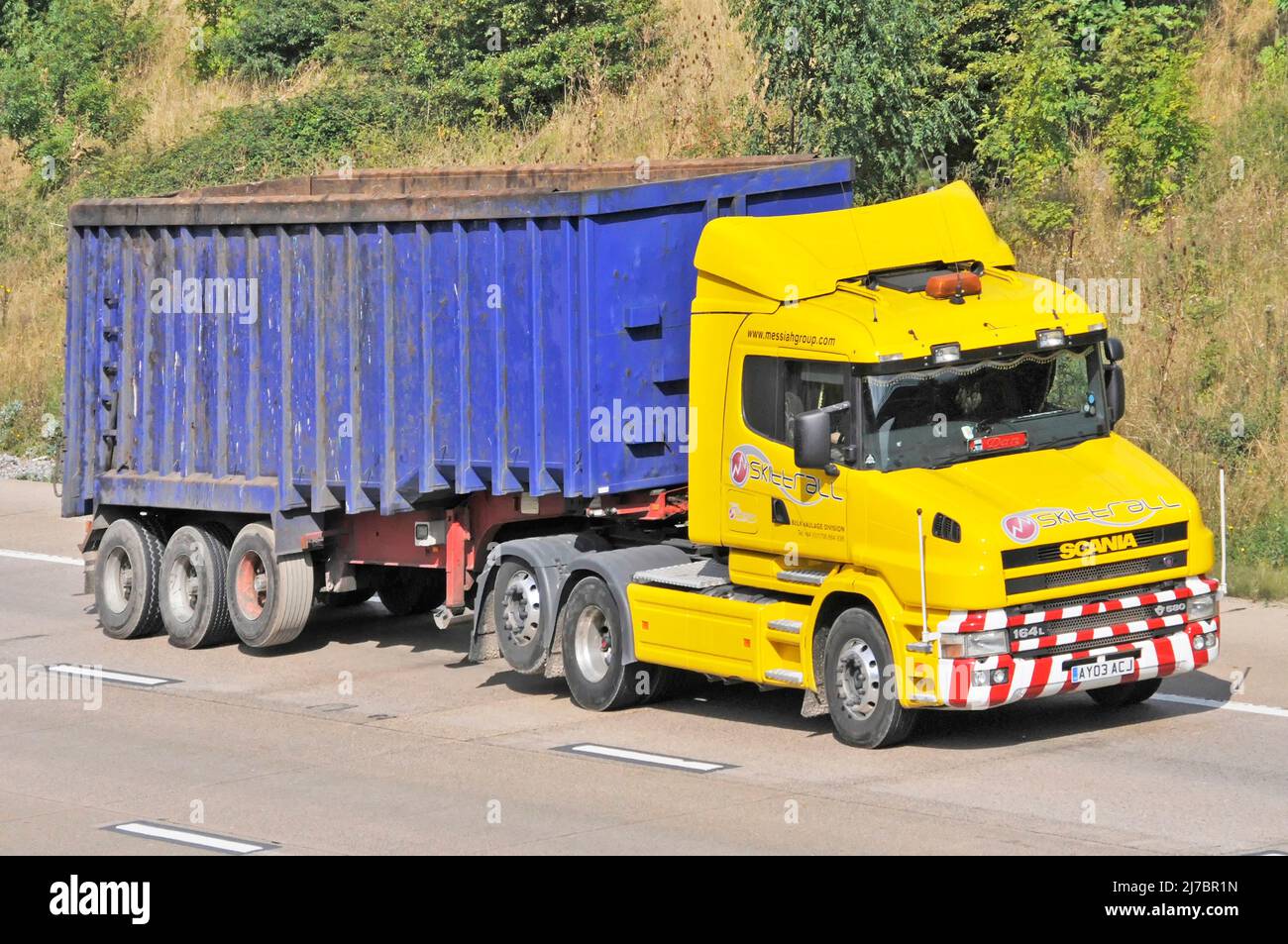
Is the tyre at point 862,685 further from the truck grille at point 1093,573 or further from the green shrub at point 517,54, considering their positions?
the green shrub at point 517,54

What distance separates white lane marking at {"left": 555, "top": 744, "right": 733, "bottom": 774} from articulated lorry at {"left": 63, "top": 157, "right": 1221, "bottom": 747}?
80 cm

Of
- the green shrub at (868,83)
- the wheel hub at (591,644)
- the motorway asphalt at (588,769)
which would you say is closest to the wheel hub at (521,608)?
the wheel hub at (591,644)

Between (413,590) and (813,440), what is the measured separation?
6529 millimetres

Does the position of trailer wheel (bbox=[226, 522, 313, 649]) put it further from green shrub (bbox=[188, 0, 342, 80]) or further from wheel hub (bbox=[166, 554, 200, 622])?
green shrub (bbox=[188, 0, 342, 80])

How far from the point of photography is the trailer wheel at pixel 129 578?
1709cm

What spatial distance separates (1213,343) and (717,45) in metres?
12.5

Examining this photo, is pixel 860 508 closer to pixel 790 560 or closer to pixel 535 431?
pixel 790 560

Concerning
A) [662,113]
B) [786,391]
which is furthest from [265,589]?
[662,113]

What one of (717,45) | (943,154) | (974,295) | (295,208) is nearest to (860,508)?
(974,295)

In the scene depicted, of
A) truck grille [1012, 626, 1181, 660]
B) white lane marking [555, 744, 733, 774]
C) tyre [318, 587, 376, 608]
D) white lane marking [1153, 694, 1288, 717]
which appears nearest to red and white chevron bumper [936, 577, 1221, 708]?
truck grille [1012, 626, 1181, 660]

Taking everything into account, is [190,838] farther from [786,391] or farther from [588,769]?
[786,391]

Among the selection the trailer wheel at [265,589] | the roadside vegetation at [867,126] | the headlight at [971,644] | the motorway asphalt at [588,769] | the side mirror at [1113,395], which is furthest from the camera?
the roadside vegetation at [867,126]

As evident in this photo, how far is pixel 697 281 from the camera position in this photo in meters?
13.3

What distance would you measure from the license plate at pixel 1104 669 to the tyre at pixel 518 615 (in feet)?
13.0
